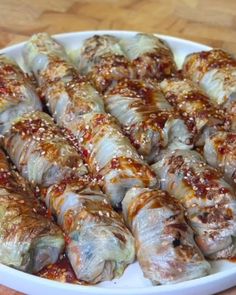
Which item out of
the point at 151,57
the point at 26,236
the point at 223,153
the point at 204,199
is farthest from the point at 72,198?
the point at 151,57

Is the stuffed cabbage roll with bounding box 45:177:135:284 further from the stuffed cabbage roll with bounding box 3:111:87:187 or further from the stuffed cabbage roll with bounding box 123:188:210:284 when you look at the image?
the stuffed cabbage roll with bounding box 3:111:87:187

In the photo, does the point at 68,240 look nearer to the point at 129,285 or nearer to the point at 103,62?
the point at 129,285

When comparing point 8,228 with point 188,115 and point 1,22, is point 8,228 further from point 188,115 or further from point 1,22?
point 1,22

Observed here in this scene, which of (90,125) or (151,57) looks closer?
(90,125)

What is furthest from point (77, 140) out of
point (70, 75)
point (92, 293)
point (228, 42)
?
point (228, 42)

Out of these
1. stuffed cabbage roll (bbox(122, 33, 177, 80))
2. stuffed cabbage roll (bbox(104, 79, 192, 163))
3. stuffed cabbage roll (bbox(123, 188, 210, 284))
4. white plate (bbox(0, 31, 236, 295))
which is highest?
stuffed cabbage roll (bbox(122, 33, 177, 80))

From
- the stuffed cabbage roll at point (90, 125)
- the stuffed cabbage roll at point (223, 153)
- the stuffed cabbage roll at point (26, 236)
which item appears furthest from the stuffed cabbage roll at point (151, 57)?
the stuffed cabbage roll at point (26, 236)

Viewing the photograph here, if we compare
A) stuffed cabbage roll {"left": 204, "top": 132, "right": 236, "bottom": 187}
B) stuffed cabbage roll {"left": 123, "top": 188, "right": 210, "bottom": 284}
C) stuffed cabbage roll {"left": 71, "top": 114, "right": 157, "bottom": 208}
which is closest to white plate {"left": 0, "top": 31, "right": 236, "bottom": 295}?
stuffed cabbage roll {"left": 123, "top": 188, "right": 210, "bottom": 284}
